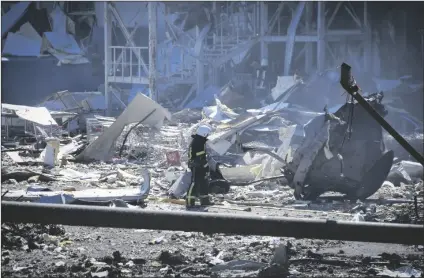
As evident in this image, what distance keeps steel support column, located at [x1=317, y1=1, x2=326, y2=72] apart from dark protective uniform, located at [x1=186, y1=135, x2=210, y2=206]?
1511cm

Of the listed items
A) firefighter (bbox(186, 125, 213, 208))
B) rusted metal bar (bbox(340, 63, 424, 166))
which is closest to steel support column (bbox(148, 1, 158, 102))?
firefighter (bbox(186, 125, 213, 208))

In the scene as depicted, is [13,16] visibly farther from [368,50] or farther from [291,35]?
[368,50]

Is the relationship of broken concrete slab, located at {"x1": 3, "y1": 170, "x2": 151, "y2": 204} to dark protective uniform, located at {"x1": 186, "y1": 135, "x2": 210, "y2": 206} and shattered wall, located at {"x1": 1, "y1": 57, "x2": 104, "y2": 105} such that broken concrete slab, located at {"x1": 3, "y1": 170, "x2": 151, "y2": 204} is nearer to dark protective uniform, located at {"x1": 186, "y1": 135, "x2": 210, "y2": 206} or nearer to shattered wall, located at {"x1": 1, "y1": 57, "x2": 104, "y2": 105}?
dark protective uniform, located at {"x1": 186, "y1": 135, "x2": 210, "y2": 206}

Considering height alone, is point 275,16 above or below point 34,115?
above

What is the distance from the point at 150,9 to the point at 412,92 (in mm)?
8965

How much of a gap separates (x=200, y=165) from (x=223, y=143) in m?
5.26

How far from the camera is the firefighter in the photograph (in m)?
11.9

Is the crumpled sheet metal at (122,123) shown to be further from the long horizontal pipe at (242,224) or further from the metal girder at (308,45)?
the metal girder at (308,45)

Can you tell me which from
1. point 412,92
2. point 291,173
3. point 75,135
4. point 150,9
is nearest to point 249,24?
point 150,9

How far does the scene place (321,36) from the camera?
26.4 metres

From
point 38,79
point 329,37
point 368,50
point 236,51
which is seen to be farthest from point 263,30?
point 38,79

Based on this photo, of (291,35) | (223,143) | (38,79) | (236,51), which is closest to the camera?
(223,143)

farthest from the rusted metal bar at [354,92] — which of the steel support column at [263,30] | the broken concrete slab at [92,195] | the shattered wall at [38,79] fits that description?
the shattered wall at [38,79]

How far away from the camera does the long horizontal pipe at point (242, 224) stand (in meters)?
6.57
